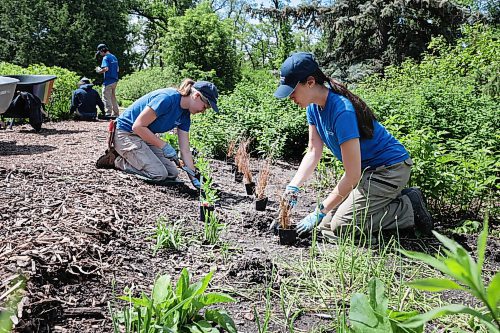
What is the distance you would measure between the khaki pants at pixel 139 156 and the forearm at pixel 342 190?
7.19ft

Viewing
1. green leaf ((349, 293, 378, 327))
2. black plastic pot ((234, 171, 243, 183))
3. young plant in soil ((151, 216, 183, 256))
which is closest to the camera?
green leaf ((349, 293, 378, 327))

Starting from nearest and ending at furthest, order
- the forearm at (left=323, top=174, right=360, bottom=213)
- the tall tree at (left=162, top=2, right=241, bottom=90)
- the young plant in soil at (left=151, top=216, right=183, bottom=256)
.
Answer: the young plant in soil at (left=151, top=216, right=183, bottom=256) → the forearm at (left=323, top=174, right=360, bottom=213) → the tall tree at (left=162, top=2, right=241, bottom=90)

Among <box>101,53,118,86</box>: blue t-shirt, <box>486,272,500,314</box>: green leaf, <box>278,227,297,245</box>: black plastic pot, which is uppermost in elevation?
<box>101,53,118,86</box>: blue t-shirt

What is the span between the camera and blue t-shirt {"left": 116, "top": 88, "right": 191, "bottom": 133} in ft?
15.1

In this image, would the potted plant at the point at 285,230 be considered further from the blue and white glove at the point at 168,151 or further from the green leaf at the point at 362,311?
the green leaf at the point at 362,311

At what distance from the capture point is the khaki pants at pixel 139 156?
4.98 metres

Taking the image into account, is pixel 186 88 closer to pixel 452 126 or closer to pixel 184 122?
pixel 184 122

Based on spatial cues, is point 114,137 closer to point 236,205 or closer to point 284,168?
point 236,205

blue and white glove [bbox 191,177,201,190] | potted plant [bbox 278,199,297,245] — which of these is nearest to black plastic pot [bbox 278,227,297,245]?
potted plant [bbox 278,199,297,245]

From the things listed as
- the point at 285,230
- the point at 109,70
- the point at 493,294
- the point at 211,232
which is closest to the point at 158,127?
the point at 211,232

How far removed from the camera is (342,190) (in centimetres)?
332

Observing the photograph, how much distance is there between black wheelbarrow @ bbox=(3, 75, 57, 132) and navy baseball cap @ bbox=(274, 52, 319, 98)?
19.4 ft

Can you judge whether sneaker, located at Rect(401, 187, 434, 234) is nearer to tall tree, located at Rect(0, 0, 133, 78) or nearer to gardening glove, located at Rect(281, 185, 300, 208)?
gardening glove, located at Rect(281, 185, 300, 208)

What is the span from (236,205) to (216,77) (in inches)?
667
